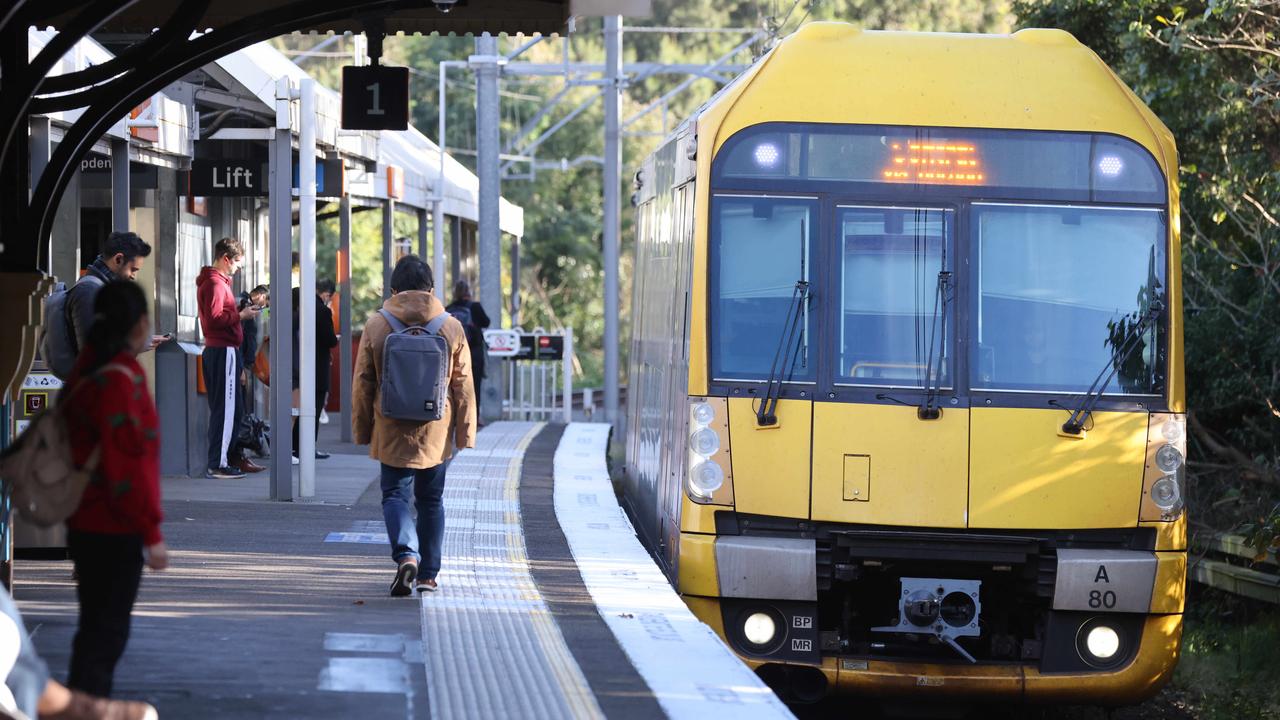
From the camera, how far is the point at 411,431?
8461mm

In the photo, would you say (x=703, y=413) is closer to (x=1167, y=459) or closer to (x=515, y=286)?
(x=1167, y=459)

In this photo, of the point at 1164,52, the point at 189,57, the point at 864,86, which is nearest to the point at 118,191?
the point at 189,57

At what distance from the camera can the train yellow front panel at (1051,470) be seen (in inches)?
322

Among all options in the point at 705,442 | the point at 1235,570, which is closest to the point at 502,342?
the point at 1235,570

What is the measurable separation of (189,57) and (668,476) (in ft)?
10.4

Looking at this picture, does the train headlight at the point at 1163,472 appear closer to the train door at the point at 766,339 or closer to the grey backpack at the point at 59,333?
the train door at the point at 766,339

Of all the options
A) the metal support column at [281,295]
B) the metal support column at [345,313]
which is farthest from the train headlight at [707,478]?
the metal support column at [345,313]

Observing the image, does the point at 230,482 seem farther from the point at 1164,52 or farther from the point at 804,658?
the point at 1164,52

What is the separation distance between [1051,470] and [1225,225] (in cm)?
819

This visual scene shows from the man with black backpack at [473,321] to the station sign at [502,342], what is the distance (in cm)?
112

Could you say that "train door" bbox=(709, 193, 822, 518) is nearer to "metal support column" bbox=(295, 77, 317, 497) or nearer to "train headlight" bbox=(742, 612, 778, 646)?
"train headlight" bbox=(742, 612, 778, 646)

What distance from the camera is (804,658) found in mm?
8180

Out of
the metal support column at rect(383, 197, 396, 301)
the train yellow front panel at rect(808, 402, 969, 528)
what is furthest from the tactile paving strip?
the metal support column at rect(383, 197, 396, 301)

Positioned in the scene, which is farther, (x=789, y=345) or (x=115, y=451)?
(x=789, y=345)
